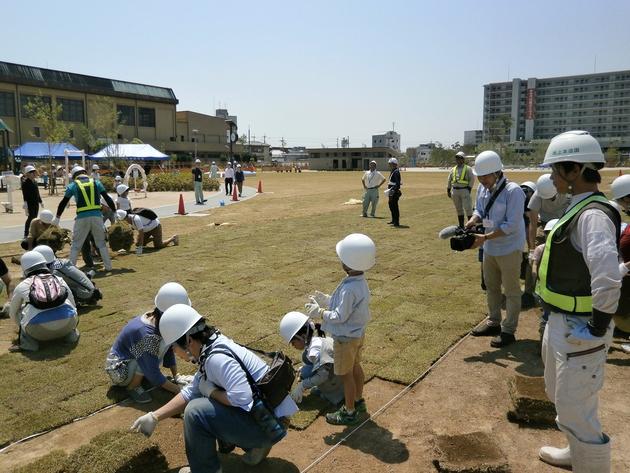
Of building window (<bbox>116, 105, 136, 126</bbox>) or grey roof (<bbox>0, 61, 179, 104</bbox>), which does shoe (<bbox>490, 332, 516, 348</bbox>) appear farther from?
building window (<bbox>116, 105, 136, 126</bbox>)

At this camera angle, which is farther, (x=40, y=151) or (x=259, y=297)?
(x=40, y=151)

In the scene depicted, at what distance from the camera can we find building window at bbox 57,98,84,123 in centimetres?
6153

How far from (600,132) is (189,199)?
394 ft

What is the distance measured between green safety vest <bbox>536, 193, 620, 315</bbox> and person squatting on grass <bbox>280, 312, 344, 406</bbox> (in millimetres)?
1828

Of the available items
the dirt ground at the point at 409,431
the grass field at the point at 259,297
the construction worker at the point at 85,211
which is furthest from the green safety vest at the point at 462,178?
the construction worker at the point at 85,211

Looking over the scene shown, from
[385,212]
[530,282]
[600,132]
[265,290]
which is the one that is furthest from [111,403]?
[600,132]

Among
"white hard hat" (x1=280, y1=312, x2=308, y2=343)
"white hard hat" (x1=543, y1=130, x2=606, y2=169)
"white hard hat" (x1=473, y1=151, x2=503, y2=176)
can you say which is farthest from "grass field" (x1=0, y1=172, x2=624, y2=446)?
"white hard hat" (x1=543, y1=130, x2=606, y2=169)

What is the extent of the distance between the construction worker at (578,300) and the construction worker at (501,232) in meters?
2.22

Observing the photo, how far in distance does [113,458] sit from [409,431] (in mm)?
2097

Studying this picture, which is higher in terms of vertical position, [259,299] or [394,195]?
[394,195]

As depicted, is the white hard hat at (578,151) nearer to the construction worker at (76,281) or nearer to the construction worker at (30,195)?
the construction worker at (76,281)

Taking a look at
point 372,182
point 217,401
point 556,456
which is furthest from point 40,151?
point 556,456

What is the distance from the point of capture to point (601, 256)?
241 centimetres

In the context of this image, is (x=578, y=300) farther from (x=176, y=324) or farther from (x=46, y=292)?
(x=46, y=292)
